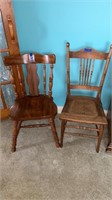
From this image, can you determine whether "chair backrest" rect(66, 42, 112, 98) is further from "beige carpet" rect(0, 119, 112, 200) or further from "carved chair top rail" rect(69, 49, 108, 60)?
"beige carpet" rect(0, 119, 112, 200)

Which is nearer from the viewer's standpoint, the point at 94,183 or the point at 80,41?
the point at 94,183

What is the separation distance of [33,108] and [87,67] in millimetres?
627

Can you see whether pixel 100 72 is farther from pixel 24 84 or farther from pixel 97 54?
pixel 24 84

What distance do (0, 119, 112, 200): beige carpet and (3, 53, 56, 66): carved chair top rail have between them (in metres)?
0.81

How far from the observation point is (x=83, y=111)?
144 cm

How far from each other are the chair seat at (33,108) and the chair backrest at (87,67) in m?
0.28

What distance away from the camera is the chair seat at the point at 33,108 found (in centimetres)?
140

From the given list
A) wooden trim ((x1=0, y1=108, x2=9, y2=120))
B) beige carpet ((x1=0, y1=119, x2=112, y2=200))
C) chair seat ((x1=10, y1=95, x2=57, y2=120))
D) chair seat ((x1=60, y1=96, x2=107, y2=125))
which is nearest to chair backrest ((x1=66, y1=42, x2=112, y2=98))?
chair seat ((x1=60, y1=96, x2=107, y2=125))

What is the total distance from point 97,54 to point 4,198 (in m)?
1.41

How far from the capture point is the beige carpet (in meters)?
1.29

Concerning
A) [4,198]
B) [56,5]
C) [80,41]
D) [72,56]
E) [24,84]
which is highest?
[56,5]

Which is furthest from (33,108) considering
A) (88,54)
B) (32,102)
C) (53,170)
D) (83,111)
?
(88,54)

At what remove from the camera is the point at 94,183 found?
53.1 inches

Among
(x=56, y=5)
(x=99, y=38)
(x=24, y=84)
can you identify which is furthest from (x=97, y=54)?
(x=24, y=84)
